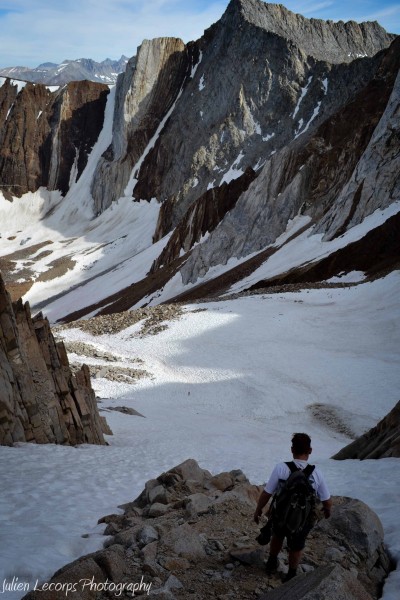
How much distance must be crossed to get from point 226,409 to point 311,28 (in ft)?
298

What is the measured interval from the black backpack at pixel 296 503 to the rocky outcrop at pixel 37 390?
308 inches

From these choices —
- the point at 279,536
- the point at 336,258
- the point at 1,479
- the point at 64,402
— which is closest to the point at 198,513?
the point at 279,536

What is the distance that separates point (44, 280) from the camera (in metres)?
88.2

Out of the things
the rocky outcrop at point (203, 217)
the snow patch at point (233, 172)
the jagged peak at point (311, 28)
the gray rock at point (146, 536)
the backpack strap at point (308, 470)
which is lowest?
the gray rock at point (146, 536)

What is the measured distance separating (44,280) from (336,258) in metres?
60.7

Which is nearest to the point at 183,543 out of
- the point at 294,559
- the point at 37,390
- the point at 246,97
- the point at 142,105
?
the point at 294,559

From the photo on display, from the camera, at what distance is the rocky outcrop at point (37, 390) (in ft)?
38.7

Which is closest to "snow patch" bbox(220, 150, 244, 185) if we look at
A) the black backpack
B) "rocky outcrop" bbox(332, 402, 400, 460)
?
"rocky outcrop" bbox(332, 402, 400, 460)

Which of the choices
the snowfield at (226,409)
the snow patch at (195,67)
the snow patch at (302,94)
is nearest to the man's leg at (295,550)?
the snowfield at (226,409)

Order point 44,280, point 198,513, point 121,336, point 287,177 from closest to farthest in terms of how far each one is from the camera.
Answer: point 198,513 < point 121,336 < point 287,177 < point 44,280

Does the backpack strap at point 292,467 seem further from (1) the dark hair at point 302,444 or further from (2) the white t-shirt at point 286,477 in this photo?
(1) the dark hair at point 302,444

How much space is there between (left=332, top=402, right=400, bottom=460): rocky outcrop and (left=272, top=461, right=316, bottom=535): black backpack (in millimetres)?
5800

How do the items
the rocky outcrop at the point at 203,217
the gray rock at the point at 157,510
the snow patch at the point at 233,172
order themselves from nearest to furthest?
1. the gray rock at the point at 157,510
2. the rocky outcrop at the point at 203,217
3. the snow patch at the point at 233,172

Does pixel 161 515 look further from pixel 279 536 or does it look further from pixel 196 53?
pixel 196 53
